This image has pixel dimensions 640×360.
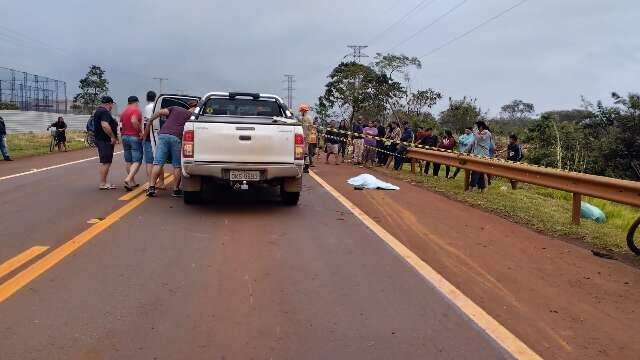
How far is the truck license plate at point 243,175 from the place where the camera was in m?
9.27

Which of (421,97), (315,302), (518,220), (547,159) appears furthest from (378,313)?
(421,97)

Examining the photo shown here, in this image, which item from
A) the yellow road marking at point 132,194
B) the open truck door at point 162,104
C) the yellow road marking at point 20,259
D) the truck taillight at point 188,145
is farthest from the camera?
the open truck door at point 162,104

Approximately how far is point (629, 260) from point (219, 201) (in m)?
6.50

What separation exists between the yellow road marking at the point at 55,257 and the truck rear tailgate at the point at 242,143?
4.98 ft

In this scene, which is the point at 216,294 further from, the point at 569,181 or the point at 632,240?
the point at 569,181

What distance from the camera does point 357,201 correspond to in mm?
11297

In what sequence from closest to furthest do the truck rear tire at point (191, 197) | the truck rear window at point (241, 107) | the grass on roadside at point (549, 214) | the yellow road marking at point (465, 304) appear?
the yellow road marking at point (465, 304), the grass on roadside at point (549, 214), the truck rear tire at point (191, 197), the truck rear window at point (241, 107)

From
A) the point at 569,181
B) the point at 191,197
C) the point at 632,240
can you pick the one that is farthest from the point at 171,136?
the point at 632,240

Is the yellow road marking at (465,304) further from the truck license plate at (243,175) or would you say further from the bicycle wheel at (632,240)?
the bicycle wheel at (632,240)

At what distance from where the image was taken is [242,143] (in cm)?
922

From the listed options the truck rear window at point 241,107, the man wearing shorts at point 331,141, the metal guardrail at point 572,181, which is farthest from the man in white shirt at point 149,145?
the man wearing shorts at point 331,141

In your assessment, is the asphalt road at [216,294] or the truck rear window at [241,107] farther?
the truck rear window at [241,107]

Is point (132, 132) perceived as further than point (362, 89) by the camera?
No

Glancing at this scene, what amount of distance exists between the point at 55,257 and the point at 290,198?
4.58 meters
